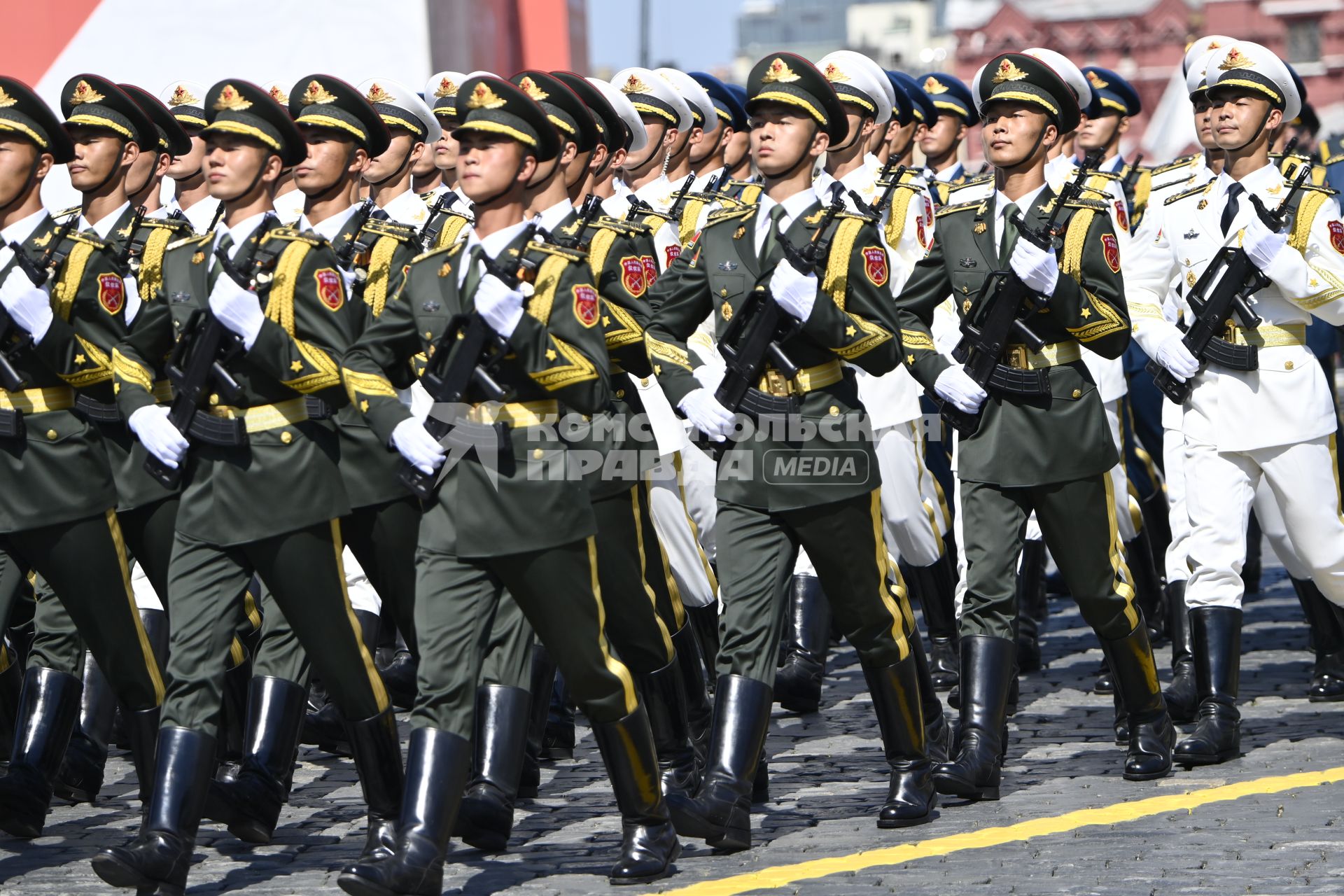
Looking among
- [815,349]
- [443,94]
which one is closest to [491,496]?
[815,349]

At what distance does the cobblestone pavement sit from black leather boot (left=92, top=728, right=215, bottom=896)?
0.34 meters

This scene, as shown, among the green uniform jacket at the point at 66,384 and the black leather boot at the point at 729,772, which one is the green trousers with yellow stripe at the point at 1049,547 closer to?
the black leather boot at the point at 729,772

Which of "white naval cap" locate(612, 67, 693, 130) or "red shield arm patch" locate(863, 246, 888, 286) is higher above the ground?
"white naval cap" locate(612, 67, 693, 130)

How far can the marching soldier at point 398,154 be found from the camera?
28.2 ft

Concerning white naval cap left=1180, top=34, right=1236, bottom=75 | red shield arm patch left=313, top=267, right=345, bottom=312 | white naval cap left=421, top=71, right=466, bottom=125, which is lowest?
red shield arm patch left=313, top=267, right=345, bottom=312

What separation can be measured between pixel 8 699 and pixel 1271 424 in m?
4.28

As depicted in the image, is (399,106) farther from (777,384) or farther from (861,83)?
(777,384)

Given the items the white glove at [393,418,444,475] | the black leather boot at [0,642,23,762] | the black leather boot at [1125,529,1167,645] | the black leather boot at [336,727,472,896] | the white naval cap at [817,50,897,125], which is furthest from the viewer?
the black leather boot at [1125,529,1167,645]

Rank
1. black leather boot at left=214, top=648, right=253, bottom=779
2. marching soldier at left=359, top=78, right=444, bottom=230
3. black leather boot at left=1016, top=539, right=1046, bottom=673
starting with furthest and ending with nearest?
black leather boot at left=1016, top=539, right=1046, bottom=673
marching soldier at left=359, top=78, right=444, bottom=230
black leather boot at left=214, top=648, right=253, bottom=779

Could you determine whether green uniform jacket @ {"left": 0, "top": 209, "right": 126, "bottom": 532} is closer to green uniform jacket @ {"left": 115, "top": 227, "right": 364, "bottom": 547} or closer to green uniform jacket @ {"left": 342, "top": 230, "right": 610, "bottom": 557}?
green uniform jacket @ {"left": 115, "top": 227, "right": 364, "bottom": 547}

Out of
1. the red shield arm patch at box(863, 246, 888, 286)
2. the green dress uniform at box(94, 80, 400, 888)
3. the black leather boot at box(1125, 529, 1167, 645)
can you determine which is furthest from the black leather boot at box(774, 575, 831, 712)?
the green dress uniform at box(94, 80, 400, 888)

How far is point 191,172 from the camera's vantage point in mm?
8672

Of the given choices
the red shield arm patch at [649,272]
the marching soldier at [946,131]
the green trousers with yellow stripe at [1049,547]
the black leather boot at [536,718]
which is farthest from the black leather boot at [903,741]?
the marching soldier at [946,131]

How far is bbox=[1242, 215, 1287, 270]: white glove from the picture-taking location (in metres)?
7.46
